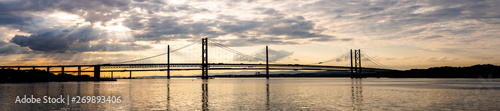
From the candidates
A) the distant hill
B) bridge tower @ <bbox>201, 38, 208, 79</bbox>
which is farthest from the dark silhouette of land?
the distant hill

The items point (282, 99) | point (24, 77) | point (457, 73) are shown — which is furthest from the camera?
point (457, 73)

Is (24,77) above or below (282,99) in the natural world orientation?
below

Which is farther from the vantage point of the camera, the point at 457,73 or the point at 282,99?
the point at 457,73

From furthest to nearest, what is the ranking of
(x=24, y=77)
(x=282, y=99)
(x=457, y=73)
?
(x=457, y=73), (x=24, y=77), (x=282, y=99)

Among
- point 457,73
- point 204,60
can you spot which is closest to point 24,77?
point 204,60

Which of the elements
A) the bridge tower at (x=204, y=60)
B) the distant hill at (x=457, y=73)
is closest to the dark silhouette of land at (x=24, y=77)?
the bridge tower at (x=204, y=60)

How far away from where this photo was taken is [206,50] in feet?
401

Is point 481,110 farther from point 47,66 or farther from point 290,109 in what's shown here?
point 47,66

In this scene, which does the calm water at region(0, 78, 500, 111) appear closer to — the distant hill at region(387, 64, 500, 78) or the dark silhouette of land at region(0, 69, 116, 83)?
the dark silhouette of land at region(0, 69, 116, 83)

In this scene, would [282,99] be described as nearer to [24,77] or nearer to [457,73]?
[24,77]

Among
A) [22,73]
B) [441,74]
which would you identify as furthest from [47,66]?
[441,74]

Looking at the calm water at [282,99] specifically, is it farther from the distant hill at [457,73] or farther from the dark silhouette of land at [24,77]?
the distant hill at [457,73]

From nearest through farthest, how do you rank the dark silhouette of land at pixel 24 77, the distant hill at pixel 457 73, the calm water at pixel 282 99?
the calm water at pixel 282 99
the dark silhouette of land at pixel 24 77
the distant hill at pixel 457 73

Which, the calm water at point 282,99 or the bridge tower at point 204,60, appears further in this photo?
the bridge tower at point 204,60
